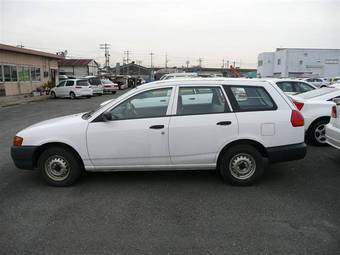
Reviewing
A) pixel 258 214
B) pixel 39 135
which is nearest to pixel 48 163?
pixel 39 135

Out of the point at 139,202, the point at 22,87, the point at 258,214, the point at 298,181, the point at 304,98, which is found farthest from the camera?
the point at 22,87

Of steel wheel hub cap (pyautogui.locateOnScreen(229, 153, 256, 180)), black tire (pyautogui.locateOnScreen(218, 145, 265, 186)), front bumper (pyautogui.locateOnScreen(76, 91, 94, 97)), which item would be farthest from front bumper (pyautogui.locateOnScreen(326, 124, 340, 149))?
front bumper (pyautogui.locateOnScreen(76, 91, 94, 97))

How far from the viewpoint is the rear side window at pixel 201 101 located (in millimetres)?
4590

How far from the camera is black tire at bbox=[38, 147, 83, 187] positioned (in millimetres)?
4633

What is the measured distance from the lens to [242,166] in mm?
4656

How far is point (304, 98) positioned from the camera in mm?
7809

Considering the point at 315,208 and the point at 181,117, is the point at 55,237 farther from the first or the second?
the point at 315,208

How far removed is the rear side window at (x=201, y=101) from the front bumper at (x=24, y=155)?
2.30 m

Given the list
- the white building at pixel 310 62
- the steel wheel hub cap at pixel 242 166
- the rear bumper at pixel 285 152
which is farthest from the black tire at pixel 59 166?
the white building at pixel 310 62

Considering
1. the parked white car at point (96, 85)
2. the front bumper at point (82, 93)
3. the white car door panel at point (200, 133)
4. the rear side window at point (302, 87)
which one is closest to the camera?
the white car door panel at point (200, 133)

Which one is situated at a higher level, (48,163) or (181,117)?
(181,117)

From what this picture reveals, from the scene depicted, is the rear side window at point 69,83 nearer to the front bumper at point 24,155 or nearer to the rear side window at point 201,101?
the front bumper at point 24,155

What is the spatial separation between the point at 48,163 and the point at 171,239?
7.99ft

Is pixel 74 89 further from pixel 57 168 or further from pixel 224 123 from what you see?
pixel 224 123
